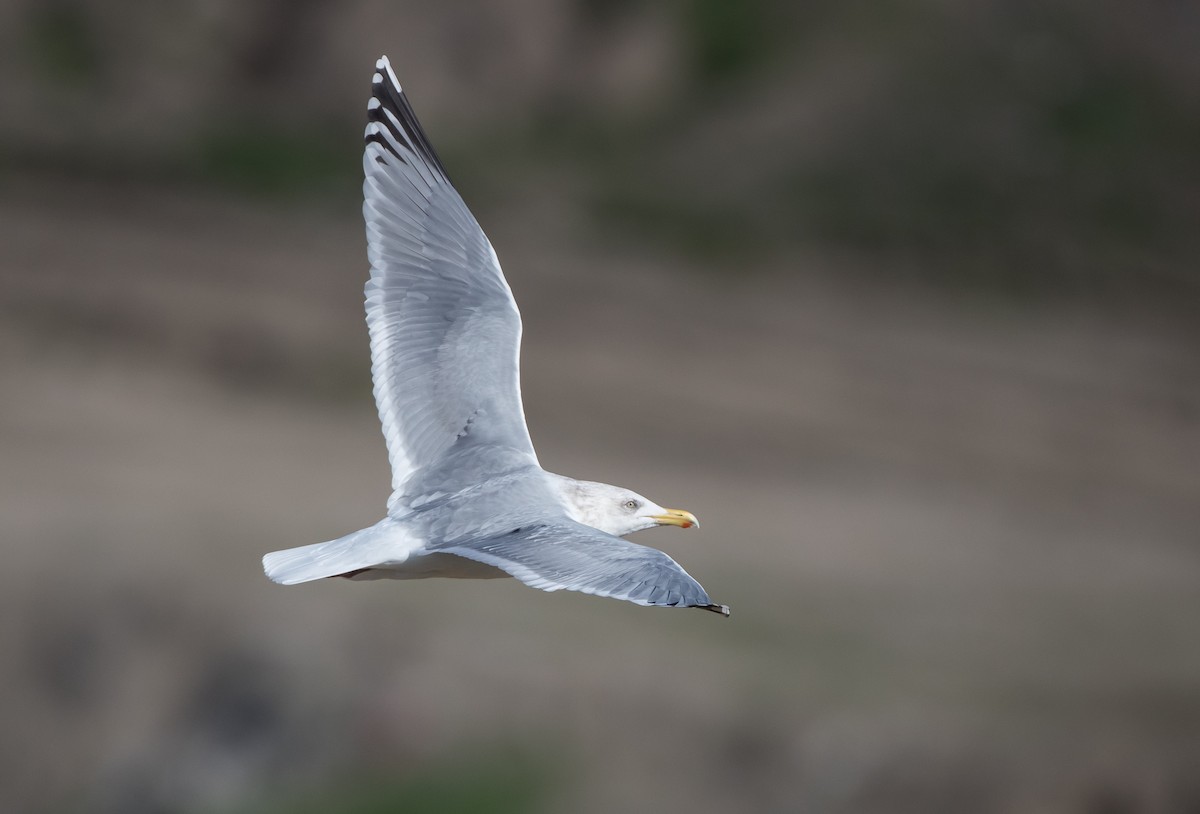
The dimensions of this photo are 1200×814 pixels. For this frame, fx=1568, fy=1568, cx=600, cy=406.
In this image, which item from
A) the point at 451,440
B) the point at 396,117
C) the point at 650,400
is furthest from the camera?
the point at 650,400

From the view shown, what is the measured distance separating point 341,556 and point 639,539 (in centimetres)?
597

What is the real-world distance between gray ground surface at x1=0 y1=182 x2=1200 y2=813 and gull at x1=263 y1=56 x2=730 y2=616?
461 cm

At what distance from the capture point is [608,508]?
17.1 feet

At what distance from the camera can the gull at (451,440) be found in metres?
4.29

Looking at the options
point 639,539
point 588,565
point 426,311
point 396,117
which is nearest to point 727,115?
point 639,539

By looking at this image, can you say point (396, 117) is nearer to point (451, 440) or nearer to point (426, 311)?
point (426, 311)

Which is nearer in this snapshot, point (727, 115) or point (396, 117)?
point (396, 117)

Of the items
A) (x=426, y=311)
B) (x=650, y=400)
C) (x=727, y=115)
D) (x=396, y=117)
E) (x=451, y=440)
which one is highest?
(x=727, y=115)

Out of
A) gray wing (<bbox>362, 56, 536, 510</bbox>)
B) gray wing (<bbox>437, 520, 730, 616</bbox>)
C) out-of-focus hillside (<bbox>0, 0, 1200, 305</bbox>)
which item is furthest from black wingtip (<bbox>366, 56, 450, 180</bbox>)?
out-of-focus hillside (<bbox>0, 0, 1200, 305</bbox>)

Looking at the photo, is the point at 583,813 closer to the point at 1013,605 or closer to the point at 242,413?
the point at 1013,605

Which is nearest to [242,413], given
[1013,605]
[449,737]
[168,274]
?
[168,274]

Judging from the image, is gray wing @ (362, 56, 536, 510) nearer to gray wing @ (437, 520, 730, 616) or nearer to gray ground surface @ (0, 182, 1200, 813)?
gray wing @ (437, 520, 730, 616)

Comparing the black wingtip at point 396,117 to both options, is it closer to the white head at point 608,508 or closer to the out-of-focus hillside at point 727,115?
the white head at point 608,508

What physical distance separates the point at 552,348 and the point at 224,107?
487 cm
